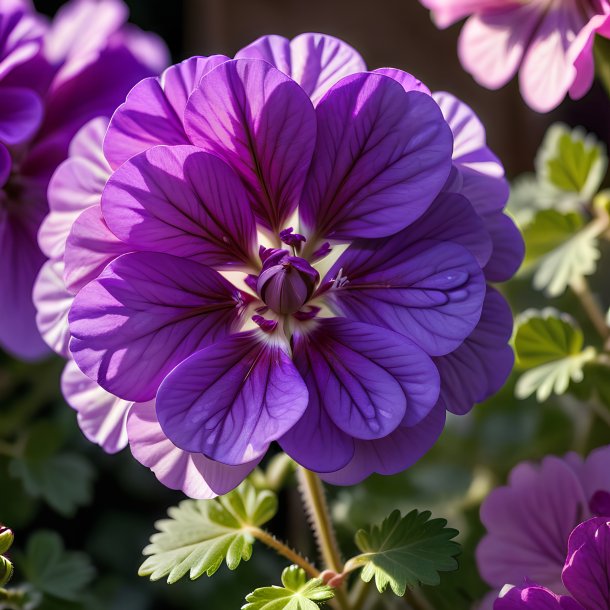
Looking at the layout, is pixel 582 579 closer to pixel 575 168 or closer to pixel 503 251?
pixel 503 251

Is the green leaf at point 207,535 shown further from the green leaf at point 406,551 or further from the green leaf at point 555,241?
the green leaf at point 555,241

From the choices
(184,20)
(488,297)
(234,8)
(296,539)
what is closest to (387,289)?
(488,297)

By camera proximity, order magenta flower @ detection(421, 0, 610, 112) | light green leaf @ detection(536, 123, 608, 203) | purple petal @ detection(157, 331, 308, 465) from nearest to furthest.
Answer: purple petal @ detection(157, 331, 308, 465), magenta flower @ detection(421, 0, 610, 112), light green leaf @ detection(536, 123, 608, 203)

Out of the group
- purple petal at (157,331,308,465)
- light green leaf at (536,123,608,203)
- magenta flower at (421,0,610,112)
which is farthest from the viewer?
light green leaf at (536,123,608,203)

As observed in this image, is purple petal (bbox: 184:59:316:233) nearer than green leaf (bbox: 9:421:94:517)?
Yes

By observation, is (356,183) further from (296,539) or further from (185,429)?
(296,539)

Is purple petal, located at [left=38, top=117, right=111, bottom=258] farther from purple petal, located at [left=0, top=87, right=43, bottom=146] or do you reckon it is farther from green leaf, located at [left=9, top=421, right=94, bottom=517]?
green leaf, located at [left=9, top=421, right=94, bottom=517]

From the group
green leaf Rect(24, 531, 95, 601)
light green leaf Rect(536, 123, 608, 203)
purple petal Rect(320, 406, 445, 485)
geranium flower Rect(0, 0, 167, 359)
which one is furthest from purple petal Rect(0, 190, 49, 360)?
light green leaf Rect(536, 123, 608, 203)
